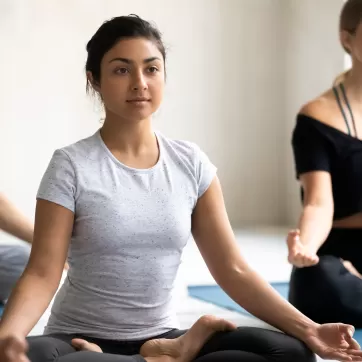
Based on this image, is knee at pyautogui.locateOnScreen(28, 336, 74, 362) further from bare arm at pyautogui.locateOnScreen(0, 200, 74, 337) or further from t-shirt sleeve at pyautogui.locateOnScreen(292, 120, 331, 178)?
t-shirt sleeve at pyautogui.locateOnScreen(292, 120, 331, 178)

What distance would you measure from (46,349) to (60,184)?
321mm

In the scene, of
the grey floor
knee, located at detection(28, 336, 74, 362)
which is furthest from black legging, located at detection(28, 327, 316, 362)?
the grey floor

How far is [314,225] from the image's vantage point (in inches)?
89.4

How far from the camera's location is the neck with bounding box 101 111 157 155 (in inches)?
69.9

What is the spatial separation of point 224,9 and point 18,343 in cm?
449

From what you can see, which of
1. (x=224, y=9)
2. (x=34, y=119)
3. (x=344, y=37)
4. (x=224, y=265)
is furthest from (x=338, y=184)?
(x=224, y=9)

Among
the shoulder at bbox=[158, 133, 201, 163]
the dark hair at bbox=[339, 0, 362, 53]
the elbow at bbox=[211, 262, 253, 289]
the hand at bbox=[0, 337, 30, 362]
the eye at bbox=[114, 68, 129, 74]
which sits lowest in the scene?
the hand at bbox=[0, 337, 30, 362]

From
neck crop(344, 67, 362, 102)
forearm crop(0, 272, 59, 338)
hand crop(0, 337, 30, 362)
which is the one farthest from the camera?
neck crop(344, 67, 362, 102)

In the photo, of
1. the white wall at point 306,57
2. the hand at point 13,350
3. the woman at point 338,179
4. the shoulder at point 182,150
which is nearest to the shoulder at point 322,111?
the woman at point 338,179

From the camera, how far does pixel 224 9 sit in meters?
5.63

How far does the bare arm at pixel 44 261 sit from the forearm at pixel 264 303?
1.17 ft

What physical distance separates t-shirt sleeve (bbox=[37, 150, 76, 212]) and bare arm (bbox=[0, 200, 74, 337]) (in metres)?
0.01

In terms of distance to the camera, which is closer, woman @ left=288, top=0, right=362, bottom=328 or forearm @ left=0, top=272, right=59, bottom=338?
forearm @ left=0, top=272, right=59, bottom=338

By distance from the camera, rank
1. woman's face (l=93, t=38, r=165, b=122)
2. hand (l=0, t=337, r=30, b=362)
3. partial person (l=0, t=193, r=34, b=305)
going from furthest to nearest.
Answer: partial person (l=0, t=193, r=34, b=305)
woman's face (l=93, t=38, r=165, b=122)
hand (l=0, t=337, r=30, b=362)
